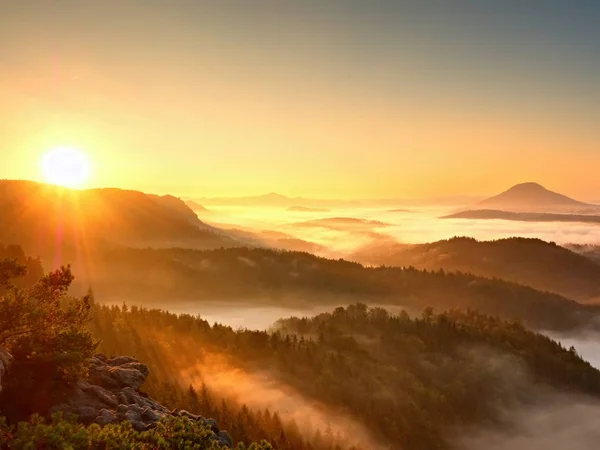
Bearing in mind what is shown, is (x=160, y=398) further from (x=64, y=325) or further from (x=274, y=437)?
(x=274, y=437)

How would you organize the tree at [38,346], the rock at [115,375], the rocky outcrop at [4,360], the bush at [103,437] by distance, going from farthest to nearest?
1. the rock at [115,375]
2. the tree at [38,346]
3. the rocky outcrop at [4,360]
4. the bush at [103,437]

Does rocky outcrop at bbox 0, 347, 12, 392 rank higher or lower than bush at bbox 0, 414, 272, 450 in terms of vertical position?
higher

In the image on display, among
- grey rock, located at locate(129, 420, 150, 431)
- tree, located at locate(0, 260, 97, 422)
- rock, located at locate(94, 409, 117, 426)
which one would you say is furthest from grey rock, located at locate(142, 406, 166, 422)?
tree, located at locate(0, 260, 97, 422)

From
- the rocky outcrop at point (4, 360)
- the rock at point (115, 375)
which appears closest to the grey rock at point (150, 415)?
the rock at point (115, 375)

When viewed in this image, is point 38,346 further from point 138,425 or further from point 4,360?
point 138,425

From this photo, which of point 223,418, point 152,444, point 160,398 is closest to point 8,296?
point 152,444

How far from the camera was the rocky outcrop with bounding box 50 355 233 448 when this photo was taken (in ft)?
132

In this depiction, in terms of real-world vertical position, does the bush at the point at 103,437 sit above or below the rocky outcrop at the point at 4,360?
below

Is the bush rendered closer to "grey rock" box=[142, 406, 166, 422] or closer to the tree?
the tree

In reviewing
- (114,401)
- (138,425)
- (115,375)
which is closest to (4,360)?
(114,401)

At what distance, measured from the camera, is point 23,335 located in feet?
132

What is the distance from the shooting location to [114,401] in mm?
44094

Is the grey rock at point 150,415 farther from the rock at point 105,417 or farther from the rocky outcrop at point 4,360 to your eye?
the rocky outcrop at point 4,360

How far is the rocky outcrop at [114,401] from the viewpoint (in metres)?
40.4
